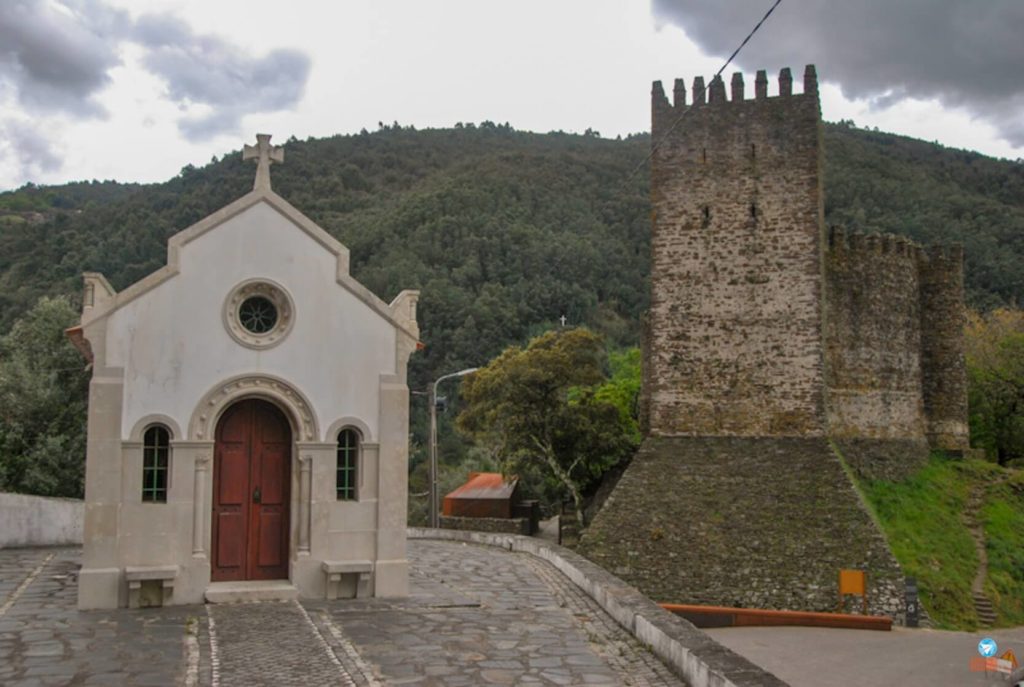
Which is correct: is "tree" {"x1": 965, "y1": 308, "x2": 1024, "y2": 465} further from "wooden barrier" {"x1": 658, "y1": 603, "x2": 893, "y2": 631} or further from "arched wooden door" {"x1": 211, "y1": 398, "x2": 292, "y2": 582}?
"arched wooden door" {"x1": 211, "y1": 398, "x2": 292, "y2": 582}

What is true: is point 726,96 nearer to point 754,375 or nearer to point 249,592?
point 754,375

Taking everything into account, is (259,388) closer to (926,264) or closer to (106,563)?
(106,563)

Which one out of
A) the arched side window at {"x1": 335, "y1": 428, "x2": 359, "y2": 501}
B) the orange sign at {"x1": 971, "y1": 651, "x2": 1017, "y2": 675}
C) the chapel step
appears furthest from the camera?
the arched side window at {"x1": 335, "y1": 428, "x2": 359, "y2": 501}

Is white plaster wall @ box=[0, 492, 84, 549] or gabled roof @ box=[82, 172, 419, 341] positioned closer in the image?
gabled roof @ box=[82, 172, 419, 341]

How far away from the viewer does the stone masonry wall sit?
75.3ft

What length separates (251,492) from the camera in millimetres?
13922

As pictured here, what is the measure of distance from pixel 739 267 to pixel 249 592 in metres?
16.6

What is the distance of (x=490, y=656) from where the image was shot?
1047 cm

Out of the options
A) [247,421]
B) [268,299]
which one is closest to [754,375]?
[268,299]

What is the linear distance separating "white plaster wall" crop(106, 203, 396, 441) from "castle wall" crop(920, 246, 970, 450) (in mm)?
22143

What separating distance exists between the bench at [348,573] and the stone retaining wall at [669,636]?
3.10 metres

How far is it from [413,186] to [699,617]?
80.1 m

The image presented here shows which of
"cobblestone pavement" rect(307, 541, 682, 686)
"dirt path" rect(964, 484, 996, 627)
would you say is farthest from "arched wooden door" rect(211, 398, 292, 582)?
"dirt path" rect(964, 484, 996, 627)

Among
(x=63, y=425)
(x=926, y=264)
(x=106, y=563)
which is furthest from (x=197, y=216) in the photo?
(x=106, y=563)
